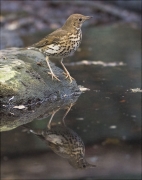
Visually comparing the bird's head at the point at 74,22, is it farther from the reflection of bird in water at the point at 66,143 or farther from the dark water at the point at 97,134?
the reflection of bird in water at the point at 66,143

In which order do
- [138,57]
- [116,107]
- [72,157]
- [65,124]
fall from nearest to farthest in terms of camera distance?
[72,157] < [65,124] < [116,107] < [138,57]

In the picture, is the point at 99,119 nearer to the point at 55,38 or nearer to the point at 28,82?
the point at 28,82

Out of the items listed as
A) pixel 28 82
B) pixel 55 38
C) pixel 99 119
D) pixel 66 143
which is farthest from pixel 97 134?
pixel 55 38

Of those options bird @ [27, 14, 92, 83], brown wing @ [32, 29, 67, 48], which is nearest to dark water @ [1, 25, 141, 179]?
bird @ [27, 14, 92, 83]

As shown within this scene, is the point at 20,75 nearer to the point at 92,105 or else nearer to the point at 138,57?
the point at 92,105

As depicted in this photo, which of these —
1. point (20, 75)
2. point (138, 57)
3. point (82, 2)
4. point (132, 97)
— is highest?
point (20, 75)

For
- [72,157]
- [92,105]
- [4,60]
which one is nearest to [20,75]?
[4,60]
